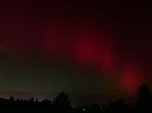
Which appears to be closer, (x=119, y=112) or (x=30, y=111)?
(x=30, y=111)

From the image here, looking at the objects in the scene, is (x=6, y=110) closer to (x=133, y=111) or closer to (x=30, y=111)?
(x=30, y=111)

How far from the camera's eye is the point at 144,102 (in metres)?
83.7

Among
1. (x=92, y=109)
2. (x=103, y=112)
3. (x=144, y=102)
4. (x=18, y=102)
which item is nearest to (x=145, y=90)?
(x=144, y=102)

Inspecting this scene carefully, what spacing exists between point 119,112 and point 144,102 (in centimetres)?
1021

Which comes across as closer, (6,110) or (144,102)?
(6,110)

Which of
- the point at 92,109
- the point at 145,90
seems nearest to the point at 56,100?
the point at 92,109

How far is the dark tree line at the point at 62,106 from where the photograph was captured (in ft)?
265

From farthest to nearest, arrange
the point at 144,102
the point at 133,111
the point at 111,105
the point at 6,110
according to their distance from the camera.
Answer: the point at 111,105, the point at 133,111, the point at 144,102, the point at 6,110

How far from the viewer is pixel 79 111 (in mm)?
90500

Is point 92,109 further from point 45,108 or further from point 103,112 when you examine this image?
point 45,108

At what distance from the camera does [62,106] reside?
86500mm

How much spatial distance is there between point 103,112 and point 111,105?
465 centimetres

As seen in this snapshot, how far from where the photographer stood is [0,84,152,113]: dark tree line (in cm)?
8075

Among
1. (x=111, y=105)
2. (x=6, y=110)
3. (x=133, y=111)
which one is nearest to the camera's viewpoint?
(x=6, y=110)
